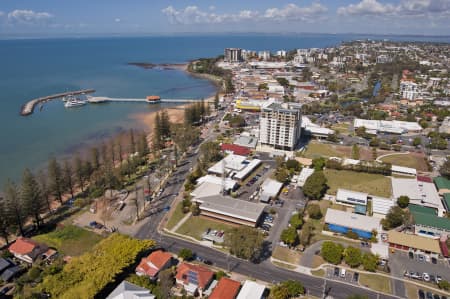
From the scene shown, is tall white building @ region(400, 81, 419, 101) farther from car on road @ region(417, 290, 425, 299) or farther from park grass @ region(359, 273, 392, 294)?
park grass @ region(359, 273, 392, 294)

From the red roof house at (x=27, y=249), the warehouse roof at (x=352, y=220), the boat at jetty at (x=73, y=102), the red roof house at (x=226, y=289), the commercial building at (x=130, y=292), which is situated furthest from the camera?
the boat at jetty at (x=73, y=102)

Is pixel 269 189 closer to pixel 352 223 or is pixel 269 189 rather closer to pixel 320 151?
pixel 352 223

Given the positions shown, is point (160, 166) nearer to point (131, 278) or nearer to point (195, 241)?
point (195, 241)

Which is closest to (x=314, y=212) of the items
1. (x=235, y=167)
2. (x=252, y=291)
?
(x=252, y=291)

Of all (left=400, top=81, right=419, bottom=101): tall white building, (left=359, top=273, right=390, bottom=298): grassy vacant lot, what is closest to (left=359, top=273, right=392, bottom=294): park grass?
(left=359, top=273, right=390, bottom=298): grassy vacant lot

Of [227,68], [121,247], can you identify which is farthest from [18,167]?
[227,68]

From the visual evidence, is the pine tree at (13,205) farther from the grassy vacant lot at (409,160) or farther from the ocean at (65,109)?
the grassy vacant lot at (409,160)

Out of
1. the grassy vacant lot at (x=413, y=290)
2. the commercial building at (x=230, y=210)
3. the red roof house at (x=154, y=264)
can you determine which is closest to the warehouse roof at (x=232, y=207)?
the commercial building at (x=230, y=210)
